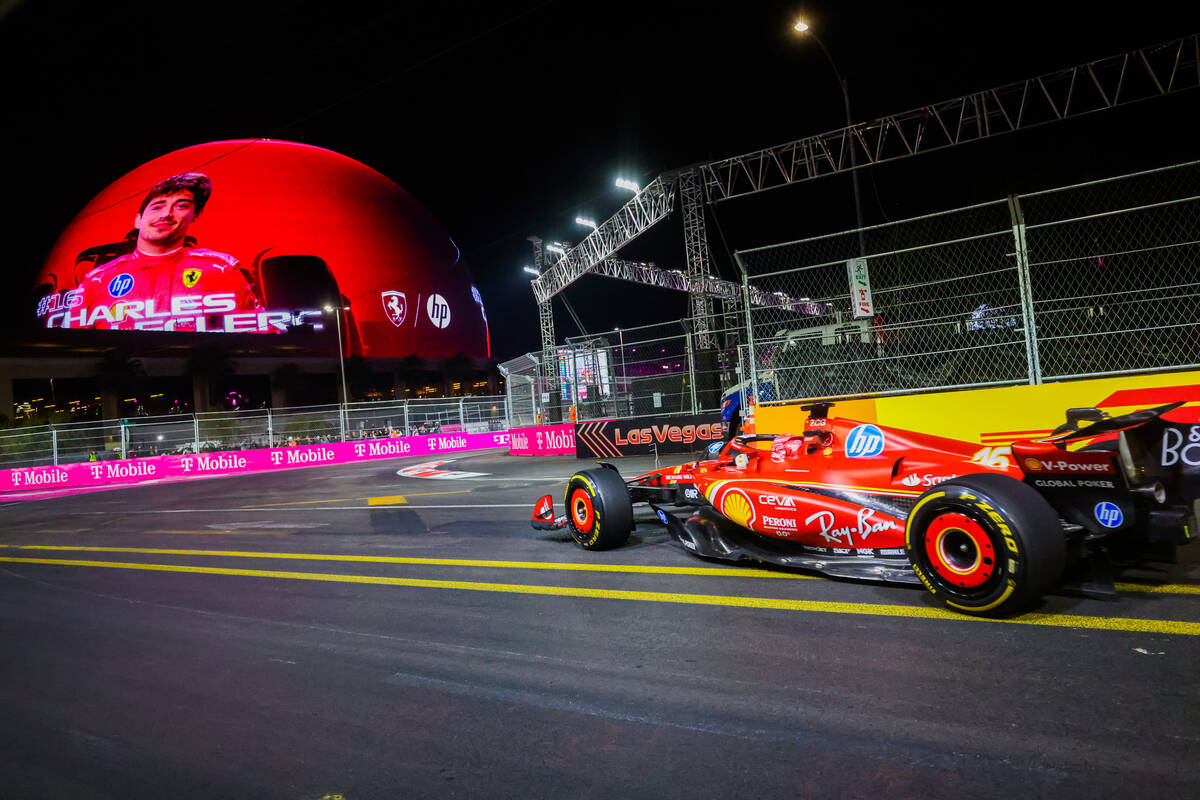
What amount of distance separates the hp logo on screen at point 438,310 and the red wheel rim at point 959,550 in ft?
180

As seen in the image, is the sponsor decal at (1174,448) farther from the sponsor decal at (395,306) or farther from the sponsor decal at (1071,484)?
the sponsor decal at (395,306)

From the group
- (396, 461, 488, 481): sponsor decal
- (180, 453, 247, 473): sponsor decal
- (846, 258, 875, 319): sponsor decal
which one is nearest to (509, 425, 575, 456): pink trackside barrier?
(396, 461, 488, 481): sponsor decal

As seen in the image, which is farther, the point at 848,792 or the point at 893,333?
the point at 893,333

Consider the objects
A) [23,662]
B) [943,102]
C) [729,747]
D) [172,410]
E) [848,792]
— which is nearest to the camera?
[848,792]

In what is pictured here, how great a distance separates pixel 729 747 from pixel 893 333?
711 centimetres

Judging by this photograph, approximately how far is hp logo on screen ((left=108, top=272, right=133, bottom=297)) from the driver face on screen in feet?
7.92

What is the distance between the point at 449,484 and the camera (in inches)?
515

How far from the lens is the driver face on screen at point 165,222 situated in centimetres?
4719

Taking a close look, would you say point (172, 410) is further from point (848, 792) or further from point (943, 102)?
point (848, 792)

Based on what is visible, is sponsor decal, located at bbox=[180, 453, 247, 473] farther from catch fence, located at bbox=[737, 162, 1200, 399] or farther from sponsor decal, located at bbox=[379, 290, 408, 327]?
sponsor decal, located at bbox=[379, 290, 408, 327]

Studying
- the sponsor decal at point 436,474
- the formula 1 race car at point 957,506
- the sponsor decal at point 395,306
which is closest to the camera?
the formula 1 race car at point 957,506

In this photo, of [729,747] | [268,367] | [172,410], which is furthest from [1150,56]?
[172,410]

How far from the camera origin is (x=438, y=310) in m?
56.8

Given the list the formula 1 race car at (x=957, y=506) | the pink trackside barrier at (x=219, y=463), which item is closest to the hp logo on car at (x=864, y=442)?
the formula 1 race car at (x=957, y=506)
